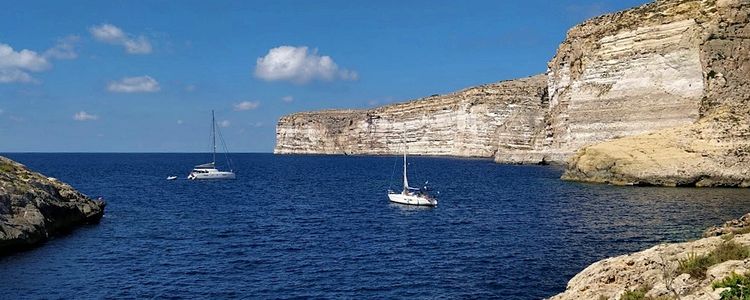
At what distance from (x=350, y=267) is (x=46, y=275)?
14844 millimetres

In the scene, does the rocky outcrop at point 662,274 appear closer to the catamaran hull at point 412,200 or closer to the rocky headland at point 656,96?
the catamaran hull at point 412,200

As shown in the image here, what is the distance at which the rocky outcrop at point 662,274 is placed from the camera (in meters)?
12.8

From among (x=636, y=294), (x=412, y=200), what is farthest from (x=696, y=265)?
(x=412, y=200)

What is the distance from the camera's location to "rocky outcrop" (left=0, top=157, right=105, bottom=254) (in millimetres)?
35438

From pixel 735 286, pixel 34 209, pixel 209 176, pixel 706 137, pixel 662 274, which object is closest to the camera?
pixel 735 286

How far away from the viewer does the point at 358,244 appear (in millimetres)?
38375

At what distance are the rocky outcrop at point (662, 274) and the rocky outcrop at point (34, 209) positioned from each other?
103 feet

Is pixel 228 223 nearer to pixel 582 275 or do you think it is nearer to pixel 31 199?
pixel 31 199

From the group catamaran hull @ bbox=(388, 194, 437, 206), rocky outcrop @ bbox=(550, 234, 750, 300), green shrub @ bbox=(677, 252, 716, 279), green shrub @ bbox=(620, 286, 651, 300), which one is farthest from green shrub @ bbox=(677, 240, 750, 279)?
catamaran hull @ bbox=(388, 194, 437, 206)

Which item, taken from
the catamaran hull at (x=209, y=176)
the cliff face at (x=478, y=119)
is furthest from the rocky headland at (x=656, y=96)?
the catamaran hull at (x=209, y=176)

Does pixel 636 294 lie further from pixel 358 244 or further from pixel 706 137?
pixel 706 137

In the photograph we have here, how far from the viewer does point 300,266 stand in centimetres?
3212

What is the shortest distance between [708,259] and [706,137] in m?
58.0

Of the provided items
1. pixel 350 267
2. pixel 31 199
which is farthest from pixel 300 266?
pixel 31 199
